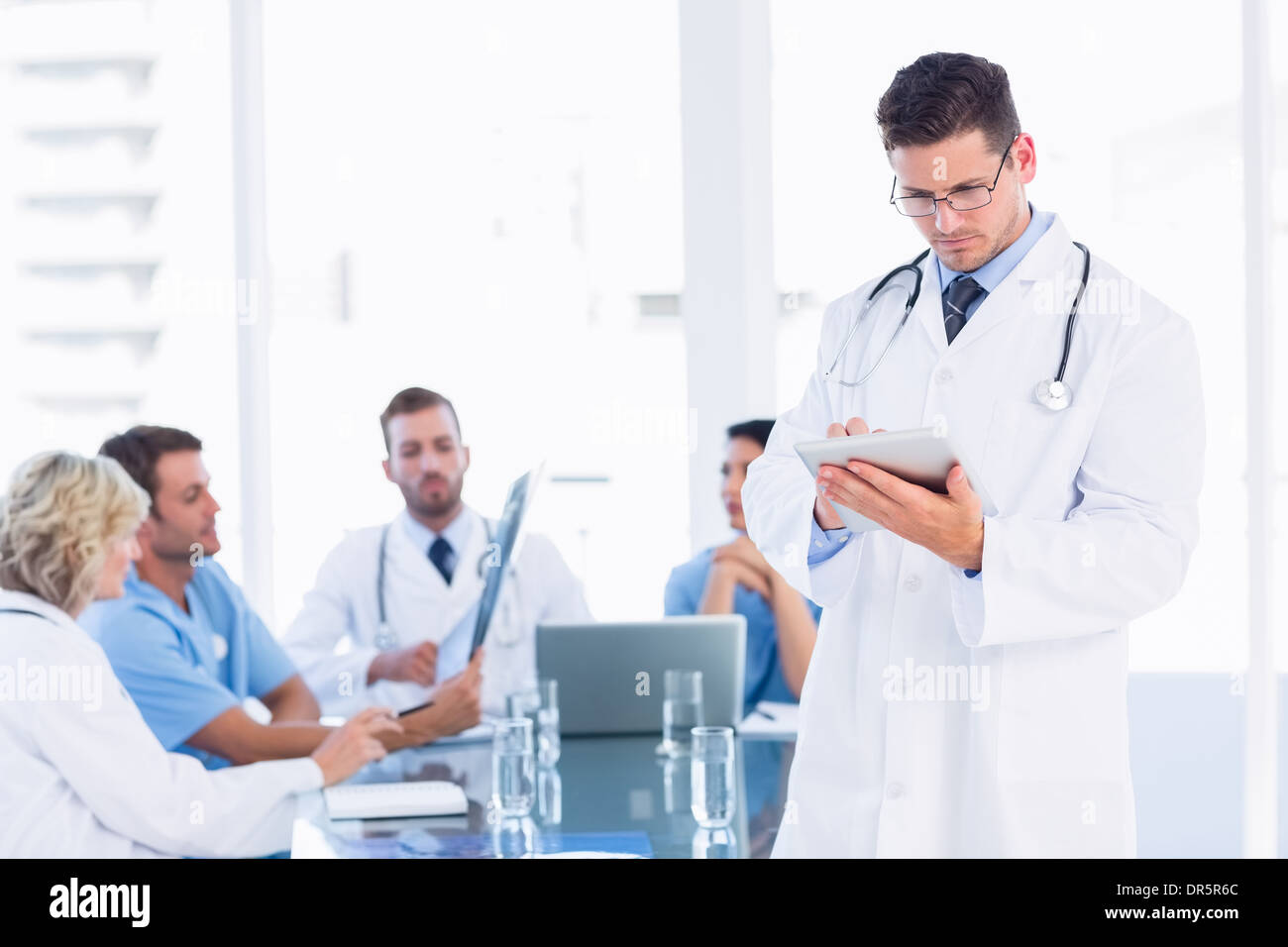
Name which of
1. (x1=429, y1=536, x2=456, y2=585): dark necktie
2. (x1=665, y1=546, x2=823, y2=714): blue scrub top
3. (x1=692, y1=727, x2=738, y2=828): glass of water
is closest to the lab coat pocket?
(x1=692, y1=727, x2=738, y2=828): glass of water

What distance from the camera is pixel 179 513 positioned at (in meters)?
2.56

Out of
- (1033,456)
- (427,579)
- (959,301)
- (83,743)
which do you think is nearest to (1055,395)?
(1033,456)

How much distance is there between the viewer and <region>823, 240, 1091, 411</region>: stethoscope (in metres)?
1.44

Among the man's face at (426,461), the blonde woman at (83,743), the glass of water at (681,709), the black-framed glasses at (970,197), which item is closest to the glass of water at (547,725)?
the glass of water at (681,709)

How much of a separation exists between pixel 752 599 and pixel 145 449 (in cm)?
138

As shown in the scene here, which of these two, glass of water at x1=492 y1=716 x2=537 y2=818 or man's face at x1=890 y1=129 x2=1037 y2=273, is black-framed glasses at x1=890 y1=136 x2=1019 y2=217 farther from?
glass of water at x1=492 y1=716 x2=537 y2=818

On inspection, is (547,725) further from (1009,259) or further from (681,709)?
(1009,259)

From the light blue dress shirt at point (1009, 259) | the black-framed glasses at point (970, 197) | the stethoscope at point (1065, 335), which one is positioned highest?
the black-framed glasses at point (970, 197)

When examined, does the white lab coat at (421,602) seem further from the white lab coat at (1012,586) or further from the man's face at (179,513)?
the white lab coat at (1012,586)

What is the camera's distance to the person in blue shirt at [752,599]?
280 cm

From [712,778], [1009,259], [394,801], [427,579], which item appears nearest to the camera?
[1009,259]

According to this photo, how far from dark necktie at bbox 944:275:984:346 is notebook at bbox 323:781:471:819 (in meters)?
1.02
